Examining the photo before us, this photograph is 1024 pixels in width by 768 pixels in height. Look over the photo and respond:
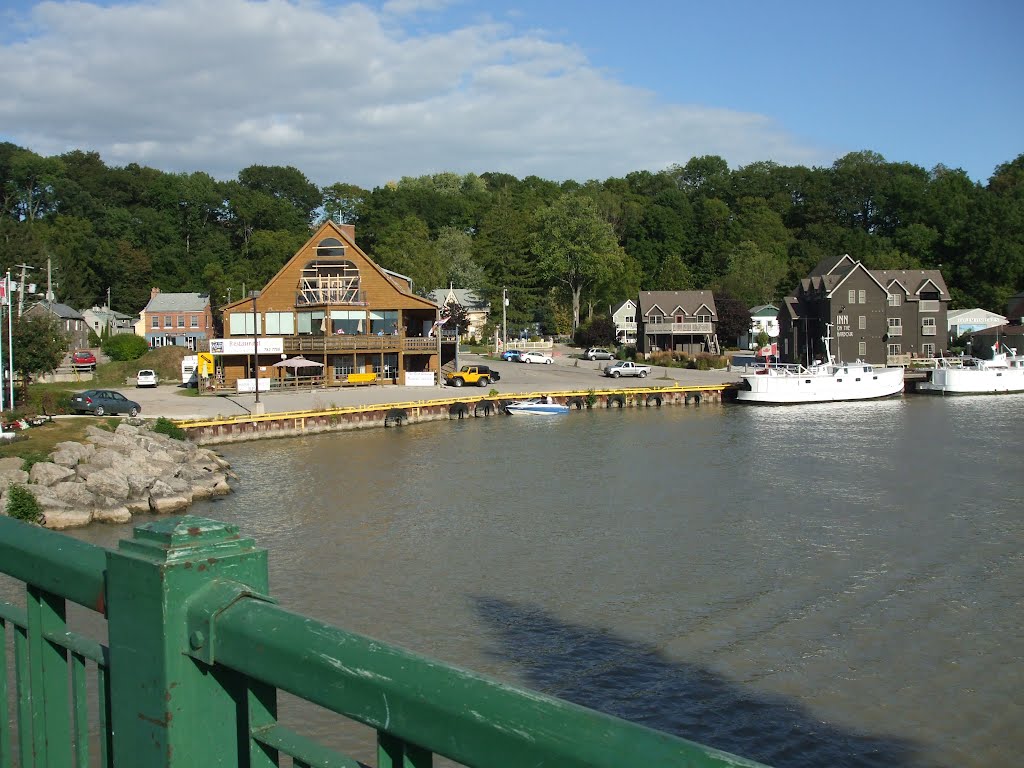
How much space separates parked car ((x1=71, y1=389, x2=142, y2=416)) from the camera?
43875 millimetres

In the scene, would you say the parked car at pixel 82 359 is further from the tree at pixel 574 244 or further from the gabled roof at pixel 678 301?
the gabled roof at pixel 678 301

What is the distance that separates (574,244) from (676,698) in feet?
291

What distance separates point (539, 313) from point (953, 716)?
308 ft

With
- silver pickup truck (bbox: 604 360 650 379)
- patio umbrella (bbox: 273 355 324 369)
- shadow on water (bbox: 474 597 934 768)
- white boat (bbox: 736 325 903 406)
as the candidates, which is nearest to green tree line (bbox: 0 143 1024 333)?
patio umbrella (bbox: 273 355 324 369)

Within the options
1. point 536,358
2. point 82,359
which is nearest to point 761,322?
point 536,358

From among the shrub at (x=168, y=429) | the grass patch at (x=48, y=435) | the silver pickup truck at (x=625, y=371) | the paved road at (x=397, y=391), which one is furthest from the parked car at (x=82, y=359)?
the silver pickup truck at (x=625, y=371)

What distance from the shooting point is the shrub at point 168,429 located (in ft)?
134

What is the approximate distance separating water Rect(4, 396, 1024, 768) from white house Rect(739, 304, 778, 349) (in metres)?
56.7

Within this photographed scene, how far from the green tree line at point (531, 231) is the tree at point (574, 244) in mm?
216

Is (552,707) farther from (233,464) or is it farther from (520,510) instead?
(233,464)

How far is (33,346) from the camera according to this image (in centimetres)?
4112

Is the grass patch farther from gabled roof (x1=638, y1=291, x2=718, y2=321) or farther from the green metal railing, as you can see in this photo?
gabled roof (x1=638, y1=291, x2=718, y2=321)

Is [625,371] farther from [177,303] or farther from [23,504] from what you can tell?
[23,504]

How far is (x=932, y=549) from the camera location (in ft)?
75.8
